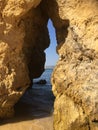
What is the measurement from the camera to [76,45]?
5477mm

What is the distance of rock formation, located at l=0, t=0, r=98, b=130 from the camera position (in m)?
4.82

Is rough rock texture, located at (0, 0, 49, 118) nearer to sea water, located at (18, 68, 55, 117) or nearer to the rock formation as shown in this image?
the rock formation

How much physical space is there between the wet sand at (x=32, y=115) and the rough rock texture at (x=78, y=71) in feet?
2.57

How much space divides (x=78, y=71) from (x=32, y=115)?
1981mm

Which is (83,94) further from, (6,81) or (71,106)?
(6,81)

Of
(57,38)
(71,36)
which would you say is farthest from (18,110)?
(71,36)

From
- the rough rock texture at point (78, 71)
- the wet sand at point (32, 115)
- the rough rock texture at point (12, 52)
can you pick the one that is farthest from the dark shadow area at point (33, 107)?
the rough rock texture at point (78, 71)

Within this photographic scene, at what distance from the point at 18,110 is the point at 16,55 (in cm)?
153

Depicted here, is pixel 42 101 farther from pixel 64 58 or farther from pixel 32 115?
pixel 64 58

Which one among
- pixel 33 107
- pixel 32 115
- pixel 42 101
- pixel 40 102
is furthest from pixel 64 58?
pixel 42 101

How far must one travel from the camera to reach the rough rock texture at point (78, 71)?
4715mm

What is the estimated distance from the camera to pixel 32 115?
259 inches

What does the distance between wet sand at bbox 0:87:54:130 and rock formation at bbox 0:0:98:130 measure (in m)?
0.37

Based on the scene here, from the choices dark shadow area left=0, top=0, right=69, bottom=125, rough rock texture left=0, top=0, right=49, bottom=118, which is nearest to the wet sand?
dark shadow area left=0, top=0, right=69, bottom=125
